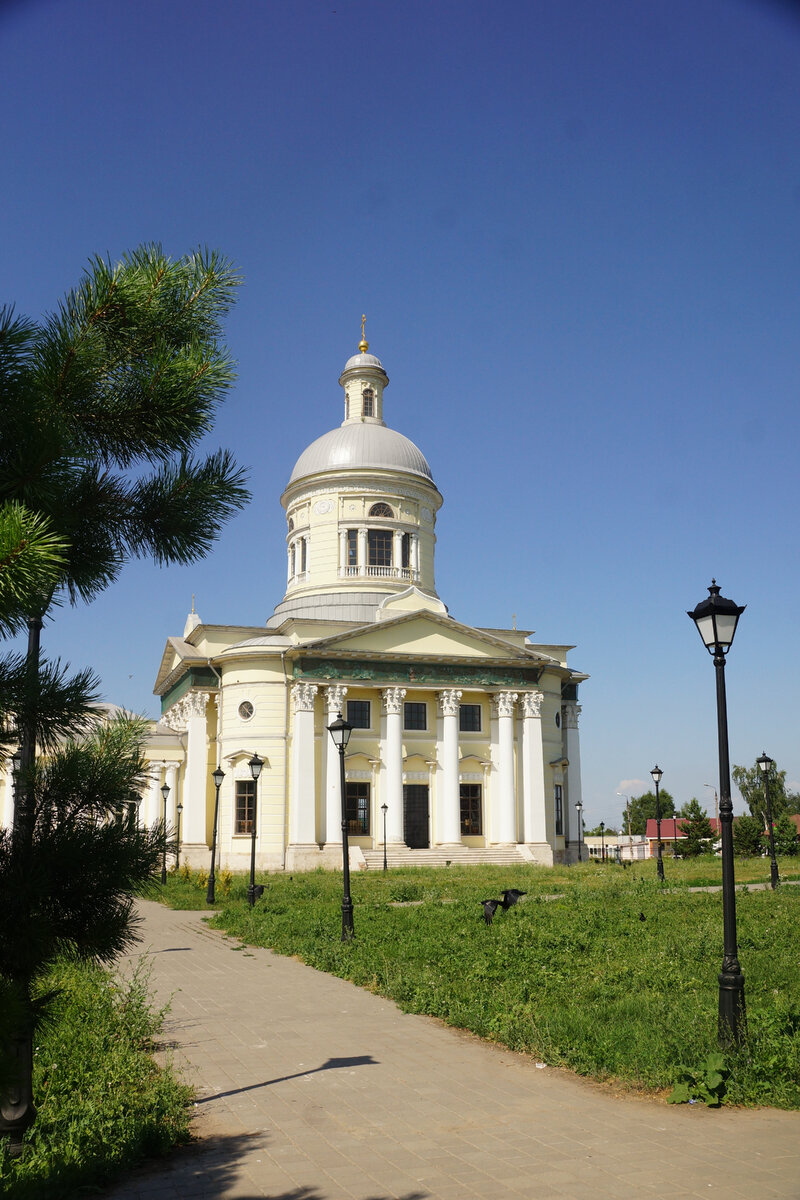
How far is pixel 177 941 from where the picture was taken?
19.8m

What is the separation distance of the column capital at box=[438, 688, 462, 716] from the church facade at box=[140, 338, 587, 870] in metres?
0.11

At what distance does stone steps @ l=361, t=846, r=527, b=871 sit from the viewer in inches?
1698

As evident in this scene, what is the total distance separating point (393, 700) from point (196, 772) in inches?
380

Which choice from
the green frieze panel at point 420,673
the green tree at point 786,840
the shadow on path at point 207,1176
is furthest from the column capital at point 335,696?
the shadow on path at point 207,1176

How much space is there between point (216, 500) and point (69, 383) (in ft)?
3.49

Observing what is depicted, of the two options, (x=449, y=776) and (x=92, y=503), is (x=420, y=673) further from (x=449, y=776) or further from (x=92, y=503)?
(x=92, y=503)

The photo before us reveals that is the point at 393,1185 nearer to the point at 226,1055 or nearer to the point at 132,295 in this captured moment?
the point at 226,1055

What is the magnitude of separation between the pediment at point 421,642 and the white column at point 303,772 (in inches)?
82.3

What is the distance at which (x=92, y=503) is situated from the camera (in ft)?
17.1

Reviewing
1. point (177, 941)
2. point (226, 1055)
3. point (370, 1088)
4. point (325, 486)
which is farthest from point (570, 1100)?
point (325, 486)

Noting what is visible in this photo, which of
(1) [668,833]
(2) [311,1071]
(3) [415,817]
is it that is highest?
(3) [415,817]

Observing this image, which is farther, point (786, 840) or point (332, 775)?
point (786, 840)

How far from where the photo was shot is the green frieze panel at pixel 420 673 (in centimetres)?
4481

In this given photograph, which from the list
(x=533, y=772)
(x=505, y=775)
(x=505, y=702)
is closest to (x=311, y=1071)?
(x=505, y=775)
